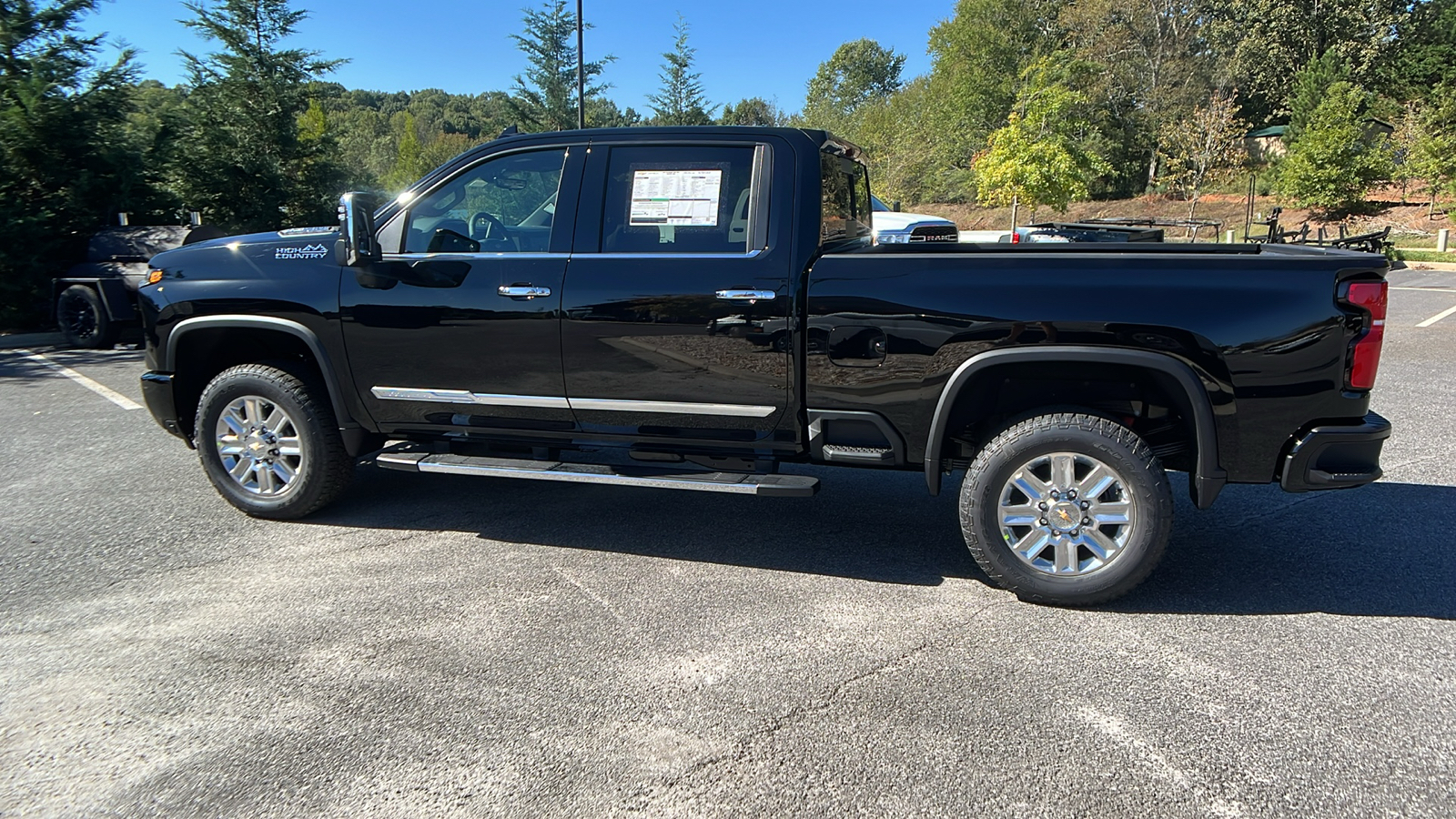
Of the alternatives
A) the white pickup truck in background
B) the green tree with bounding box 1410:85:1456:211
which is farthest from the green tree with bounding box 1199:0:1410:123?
the white pickup truck in background

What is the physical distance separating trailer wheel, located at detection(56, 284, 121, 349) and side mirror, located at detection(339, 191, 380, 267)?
866cm

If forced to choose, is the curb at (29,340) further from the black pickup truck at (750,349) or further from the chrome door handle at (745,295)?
the chrome door handle at (745,295)

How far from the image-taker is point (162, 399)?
4824 mm

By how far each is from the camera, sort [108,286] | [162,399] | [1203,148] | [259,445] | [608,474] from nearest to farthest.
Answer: [608,474] < [259,445] < [162,399] < [108,286] < [1203,148]

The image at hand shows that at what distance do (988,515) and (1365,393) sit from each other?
1.50 m

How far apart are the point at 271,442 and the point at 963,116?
182 feet

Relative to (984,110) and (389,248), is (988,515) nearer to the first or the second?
(389,248)

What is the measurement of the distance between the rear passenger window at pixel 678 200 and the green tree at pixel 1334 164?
39.7 meters

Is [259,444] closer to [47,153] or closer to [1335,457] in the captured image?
[1335,457]

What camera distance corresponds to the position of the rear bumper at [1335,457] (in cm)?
342

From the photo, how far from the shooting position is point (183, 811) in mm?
2461

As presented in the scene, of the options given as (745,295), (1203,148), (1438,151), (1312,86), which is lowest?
(745,295)

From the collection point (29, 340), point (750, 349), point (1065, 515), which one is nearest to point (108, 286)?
point (29, 340)

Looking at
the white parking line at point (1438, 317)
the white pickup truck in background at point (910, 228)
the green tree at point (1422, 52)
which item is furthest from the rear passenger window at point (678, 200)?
the green tree at point (1422, 52)
